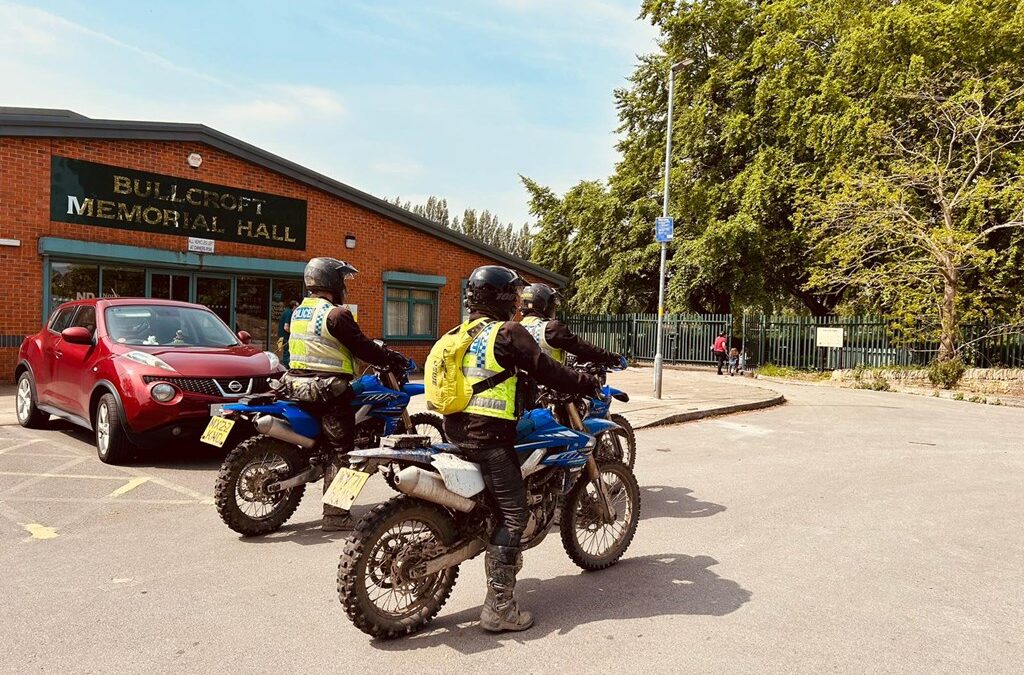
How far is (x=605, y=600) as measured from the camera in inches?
157

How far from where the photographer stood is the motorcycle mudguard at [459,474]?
3.47 metres

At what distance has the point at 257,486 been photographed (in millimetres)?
4980

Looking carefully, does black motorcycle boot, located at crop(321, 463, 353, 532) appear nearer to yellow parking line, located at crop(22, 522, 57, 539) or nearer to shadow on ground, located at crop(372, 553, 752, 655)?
shadow on ground, located at crop(372, 553, 752, 655)

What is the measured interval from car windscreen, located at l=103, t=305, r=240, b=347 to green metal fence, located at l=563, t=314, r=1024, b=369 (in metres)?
20.9

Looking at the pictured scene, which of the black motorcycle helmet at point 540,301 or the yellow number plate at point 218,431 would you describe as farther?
the black motorcycle helmet at point 540,301

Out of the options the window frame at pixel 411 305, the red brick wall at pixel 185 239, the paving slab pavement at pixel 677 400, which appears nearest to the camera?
the paving slab pavement at pixel 677 400

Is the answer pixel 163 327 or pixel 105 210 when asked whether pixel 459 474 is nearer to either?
pixel 163 327

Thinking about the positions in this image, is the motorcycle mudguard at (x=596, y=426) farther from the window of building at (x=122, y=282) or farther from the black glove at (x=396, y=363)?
the window of building at (x=122, y=282)

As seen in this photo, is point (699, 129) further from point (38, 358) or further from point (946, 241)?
point (38, 358)

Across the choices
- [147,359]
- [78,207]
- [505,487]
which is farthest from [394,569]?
[78,207]

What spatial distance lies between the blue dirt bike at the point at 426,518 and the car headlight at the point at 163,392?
12.6 feet

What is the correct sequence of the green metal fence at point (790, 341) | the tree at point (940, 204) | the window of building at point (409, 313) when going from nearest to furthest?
the window of building at point (409, 313), the tree at point (940, 204), the green metal fence at point (790, 341)

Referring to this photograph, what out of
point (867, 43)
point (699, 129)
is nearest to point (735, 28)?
point (699, 129)


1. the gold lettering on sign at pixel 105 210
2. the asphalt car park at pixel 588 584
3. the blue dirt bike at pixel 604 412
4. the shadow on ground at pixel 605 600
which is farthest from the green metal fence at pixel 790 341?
the shadow on ground at pixel 605 600
